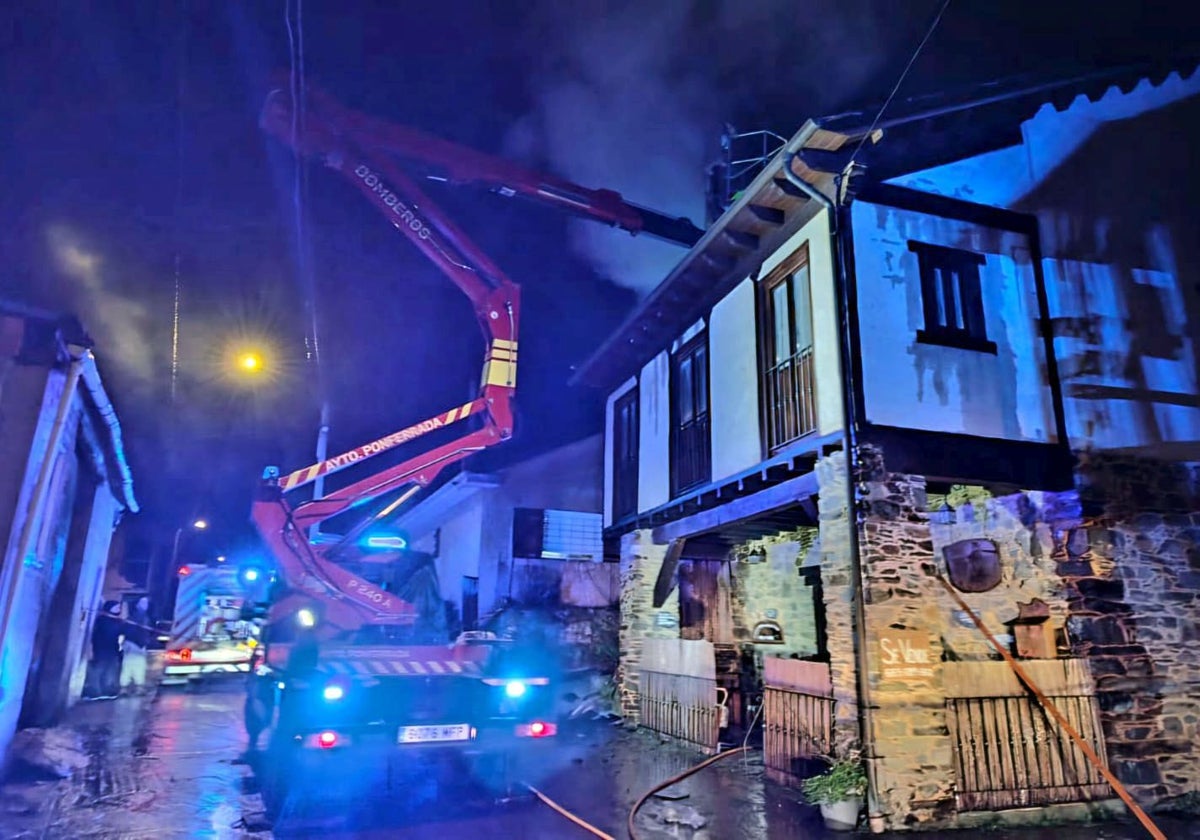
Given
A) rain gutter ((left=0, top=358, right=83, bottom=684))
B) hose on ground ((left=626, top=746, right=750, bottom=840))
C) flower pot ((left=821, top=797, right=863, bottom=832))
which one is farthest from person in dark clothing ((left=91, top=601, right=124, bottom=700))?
flower pot ((left=821, top=797, right=863, bottom=832))

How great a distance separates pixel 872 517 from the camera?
8.15 m

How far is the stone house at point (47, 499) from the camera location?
780cm

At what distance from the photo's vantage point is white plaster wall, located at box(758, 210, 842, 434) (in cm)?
855

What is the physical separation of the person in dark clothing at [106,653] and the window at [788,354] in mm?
17356

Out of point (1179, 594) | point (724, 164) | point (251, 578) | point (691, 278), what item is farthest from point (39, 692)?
point (1179, 594)

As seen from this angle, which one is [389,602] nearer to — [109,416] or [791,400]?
[109,416]

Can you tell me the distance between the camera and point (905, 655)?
25.6ft

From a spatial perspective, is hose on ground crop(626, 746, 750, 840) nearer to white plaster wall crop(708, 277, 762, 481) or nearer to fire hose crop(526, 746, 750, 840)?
fire hose crop(526, 746, 750, 840)

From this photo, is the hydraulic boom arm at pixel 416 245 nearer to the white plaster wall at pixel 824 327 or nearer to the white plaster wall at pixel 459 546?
the white plaster wall at pixel 459 546

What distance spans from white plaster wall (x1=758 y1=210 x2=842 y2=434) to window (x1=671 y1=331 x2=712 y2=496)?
9.45 feet

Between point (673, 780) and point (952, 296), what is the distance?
701 cm

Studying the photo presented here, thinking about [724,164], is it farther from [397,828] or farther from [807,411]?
[397,828]

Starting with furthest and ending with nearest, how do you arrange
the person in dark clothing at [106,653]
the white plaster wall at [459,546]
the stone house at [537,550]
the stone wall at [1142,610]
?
the white plaster wall at [459,546] < the person in dark clothing at [106,653] < the stone house at [537,550] < the stone wall at [1142,610]

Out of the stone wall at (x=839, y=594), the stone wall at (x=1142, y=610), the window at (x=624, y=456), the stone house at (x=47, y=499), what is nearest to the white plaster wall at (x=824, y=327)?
the stone wall at (x=839, y=594)
